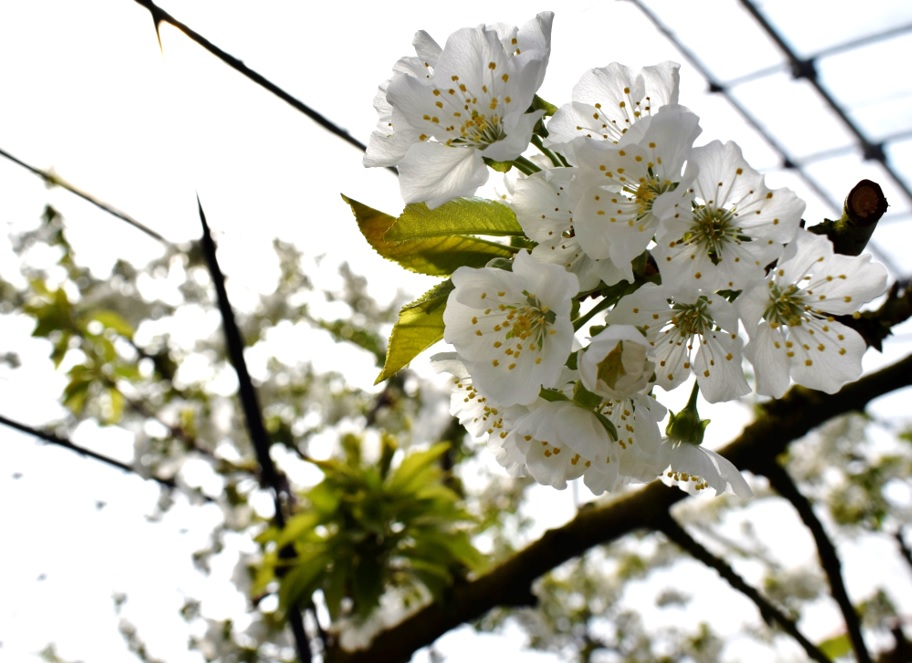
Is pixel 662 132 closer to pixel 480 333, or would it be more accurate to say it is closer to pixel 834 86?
pixel 480 333

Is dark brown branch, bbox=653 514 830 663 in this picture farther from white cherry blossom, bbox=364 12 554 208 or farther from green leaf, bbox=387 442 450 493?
white cherry blossom, bbox=364 12 554 208

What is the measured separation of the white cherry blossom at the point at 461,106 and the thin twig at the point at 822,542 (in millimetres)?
935

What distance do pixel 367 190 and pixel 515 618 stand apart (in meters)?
3.29

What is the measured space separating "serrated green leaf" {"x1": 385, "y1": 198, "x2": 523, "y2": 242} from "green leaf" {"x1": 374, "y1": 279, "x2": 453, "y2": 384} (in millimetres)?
62

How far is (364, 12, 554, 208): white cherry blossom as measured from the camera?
782 mm

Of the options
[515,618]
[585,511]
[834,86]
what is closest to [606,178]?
[585,511]

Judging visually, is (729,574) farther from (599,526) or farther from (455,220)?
(455,220)

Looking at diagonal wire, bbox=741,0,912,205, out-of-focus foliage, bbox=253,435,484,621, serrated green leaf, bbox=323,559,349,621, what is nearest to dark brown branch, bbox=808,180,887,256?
out-of-focus foliage, bbox=253,435,484,621

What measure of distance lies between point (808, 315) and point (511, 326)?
314 mm

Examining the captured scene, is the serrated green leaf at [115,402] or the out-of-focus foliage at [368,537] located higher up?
the serrated green leaf at [115,402]

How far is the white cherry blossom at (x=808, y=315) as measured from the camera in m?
0.77

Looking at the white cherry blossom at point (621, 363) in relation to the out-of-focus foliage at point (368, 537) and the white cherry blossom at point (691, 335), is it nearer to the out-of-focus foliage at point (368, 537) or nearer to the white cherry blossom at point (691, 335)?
the white cherry blossom at point (691, 335)

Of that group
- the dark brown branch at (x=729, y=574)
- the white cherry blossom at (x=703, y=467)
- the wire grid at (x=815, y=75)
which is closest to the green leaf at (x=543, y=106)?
the white cherry blossom at (x=703, y=467)

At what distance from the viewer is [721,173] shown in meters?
0.76
